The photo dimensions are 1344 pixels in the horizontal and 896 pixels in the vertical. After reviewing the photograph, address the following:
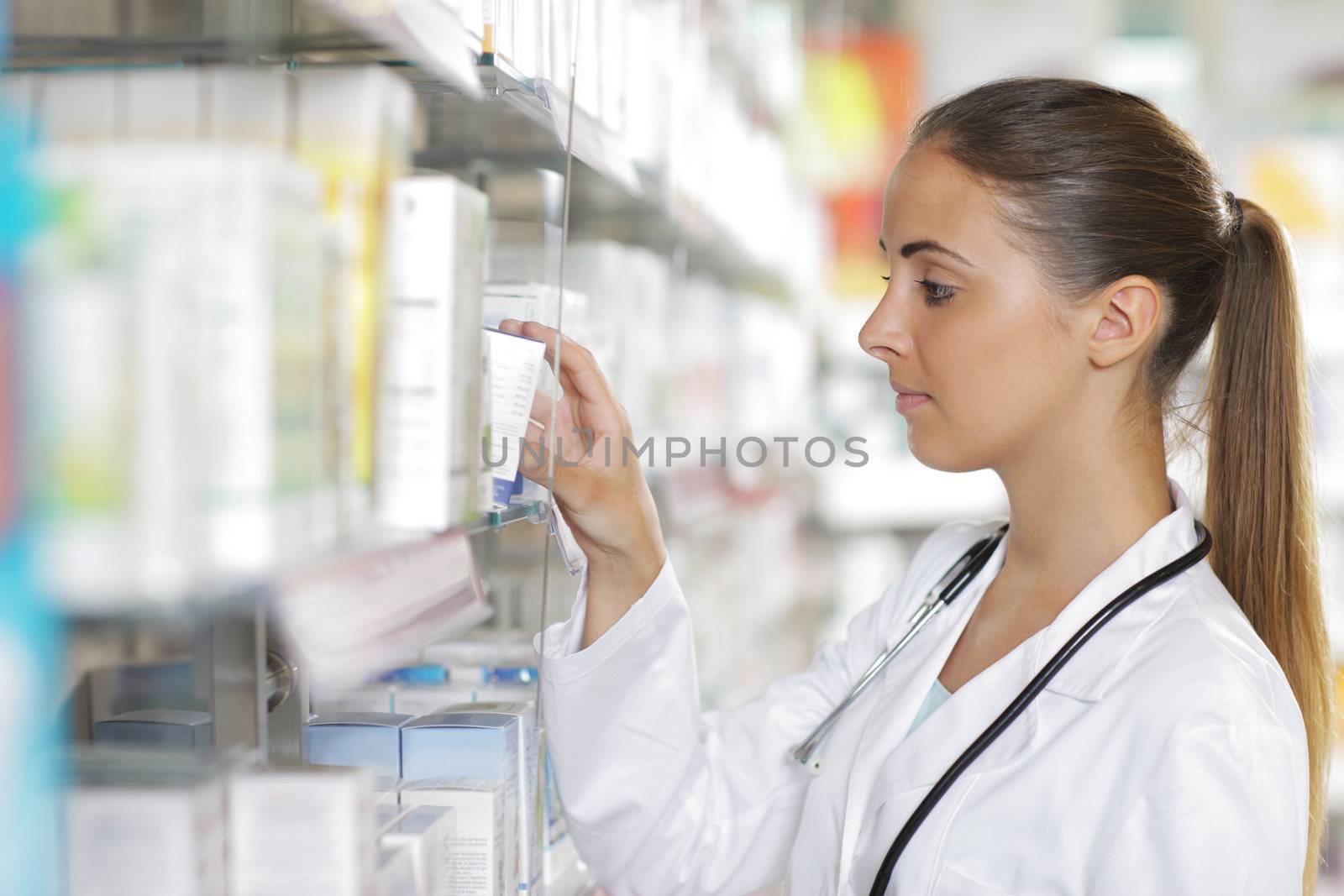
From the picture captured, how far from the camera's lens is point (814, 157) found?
4574 mm

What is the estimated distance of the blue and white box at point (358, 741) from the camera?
101 cm

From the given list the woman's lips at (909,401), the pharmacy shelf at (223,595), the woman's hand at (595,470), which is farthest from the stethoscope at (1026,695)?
the pharmacy shelf at (223,595)

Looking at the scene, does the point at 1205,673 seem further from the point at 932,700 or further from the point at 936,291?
the point at 936,291

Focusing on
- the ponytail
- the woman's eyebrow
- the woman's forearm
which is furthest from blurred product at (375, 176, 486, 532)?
the ponytail

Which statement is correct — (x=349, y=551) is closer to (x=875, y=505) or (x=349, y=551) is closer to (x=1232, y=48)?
(x=875, y=505)

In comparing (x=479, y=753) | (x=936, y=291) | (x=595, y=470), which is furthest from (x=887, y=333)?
(x=479, y=753)

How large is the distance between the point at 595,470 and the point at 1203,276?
747 millimetres

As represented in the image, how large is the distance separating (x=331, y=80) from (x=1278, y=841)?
1.02 metres

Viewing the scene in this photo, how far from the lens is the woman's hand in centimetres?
123

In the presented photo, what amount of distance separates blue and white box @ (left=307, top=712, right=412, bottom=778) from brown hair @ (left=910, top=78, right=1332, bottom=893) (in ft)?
2.75

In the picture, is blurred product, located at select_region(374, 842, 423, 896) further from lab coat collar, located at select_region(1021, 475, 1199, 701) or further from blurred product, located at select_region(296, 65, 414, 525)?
lab coat collar, located at select_region(1021, 475, 1199, 701)

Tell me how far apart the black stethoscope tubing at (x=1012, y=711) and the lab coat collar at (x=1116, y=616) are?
0.01 metres

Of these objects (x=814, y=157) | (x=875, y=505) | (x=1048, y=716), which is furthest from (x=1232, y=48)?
(x=1048, y=716)

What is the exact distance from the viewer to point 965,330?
1.29m
